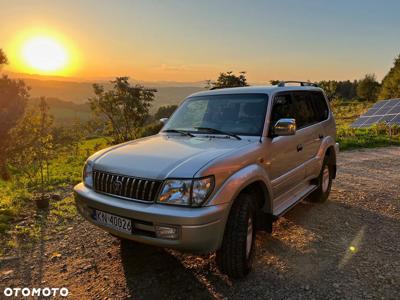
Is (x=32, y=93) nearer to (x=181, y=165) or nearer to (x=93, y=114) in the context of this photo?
(x=93, y=114)

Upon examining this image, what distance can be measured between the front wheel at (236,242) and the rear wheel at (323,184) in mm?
2792

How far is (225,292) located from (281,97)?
99.9 inches

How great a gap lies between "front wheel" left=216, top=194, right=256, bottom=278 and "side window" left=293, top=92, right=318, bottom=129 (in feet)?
6.46

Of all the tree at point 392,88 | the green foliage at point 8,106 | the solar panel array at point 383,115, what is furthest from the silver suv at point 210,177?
the tree at point 392,88

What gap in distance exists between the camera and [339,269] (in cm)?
346

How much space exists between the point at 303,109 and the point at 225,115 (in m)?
1.48

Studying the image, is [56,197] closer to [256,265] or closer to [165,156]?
[165,156]

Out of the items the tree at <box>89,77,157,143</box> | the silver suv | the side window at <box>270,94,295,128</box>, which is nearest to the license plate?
the silver suv

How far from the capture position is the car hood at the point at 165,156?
9.38 ft

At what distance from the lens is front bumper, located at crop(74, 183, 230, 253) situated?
2646 millimetres

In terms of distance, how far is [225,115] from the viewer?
13.6 ft

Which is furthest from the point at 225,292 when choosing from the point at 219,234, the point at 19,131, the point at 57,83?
the point at 57,83

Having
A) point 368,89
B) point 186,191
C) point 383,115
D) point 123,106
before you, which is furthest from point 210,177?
point 368,89

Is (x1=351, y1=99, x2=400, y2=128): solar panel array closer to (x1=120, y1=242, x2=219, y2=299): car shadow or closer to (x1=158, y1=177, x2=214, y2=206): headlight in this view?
(x1=120, y1=242, x2=219, y2=299): car shadow
